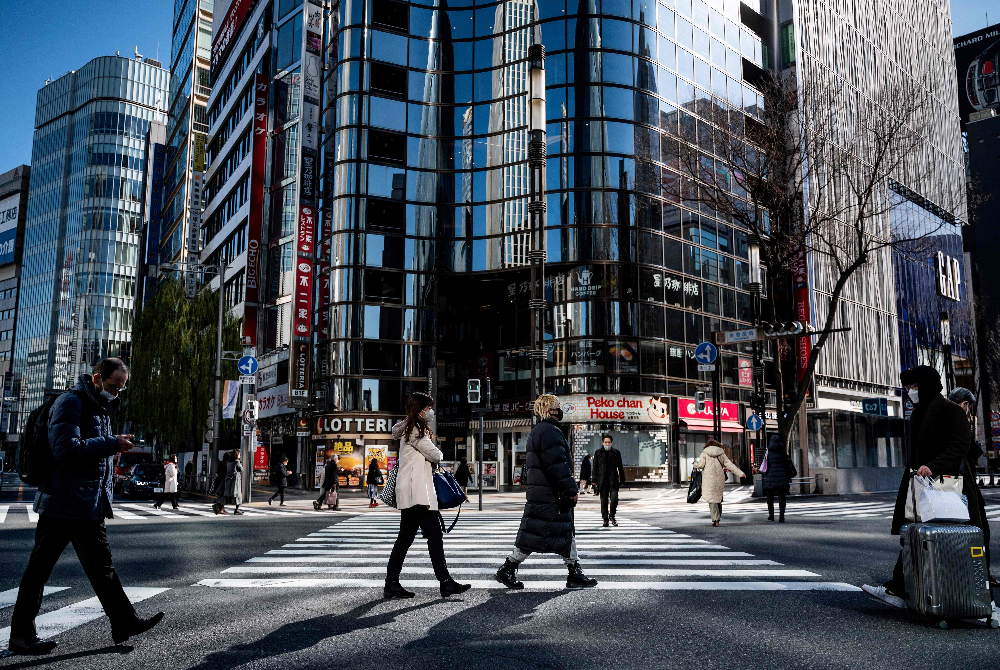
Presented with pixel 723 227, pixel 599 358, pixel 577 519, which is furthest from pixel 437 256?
pixel 577 519

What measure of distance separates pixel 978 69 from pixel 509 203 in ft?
248

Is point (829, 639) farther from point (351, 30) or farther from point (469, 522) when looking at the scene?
point (351, 30)

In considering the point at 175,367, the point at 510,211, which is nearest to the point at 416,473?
the point at 175,367

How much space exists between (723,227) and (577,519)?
96.5 ft

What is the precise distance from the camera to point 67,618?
222 inches

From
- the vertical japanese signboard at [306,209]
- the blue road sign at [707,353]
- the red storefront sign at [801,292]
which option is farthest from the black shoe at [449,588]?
the red storefront sign at [801,292]

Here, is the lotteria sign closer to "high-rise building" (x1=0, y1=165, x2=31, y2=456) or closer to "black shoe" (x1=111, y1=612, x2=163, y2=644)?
"black shoe" (x1=111, y1=612, x2=163, y2=644)

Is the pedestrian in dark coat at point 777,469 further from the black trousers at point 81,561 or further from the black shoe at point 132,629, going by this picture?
the black trousers at point 81,561

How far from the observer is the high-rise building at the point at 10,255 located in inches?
4375

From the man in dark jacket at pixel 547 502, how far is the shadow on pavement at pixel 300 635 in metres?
0.97

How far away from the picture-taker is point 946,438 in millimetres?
5812

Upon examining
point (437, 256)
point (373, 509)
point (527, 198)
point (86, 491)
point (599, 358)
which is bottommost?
point (373, 509)

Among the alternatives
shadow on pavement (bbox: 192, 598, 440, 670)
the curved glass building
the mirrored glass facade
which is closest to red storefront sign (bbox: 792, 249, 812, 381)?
the curved glass building

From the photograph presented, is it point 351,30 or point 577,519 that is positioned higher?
point 351,30
